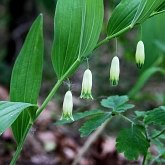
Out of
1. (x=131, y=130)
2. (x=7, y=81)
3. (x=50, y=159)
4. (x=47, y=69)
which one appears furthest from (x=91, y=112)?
(x=47, y=69)

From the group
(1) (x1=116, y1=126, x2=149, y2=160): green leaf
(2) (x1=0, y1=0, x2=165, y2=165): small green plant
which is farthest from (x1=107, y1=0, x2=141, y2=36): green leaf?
(1) (x1=116, y1=126, x2=149, y2=160): green leaf

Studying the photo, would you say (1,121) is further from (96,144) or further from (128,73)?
(128,73)

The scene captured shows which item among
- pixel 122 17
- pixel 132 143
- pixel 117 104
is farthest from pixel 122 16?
pixel 132 143

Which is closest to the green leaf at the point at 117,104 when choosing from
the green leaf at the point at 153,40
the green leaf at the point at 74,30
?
the green leaf at the point at 74,30

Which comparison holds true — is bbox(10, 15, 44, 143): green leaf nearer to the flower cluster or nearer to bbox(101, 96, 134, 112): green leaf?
the flower cluster

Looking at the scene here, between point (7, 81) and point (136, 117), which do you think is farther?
point (7, 81)
